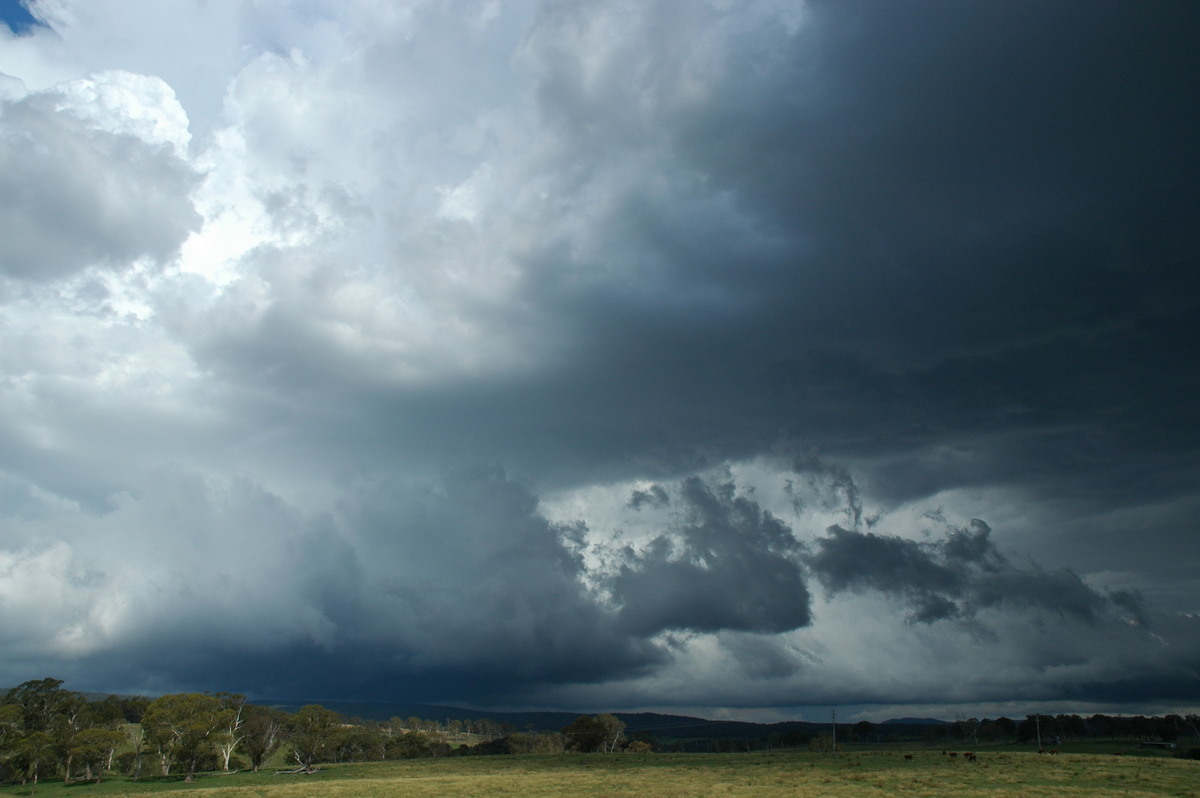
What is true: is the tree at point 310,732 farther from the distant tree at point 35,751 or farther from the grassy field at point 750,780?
the distant tree at point 35,751

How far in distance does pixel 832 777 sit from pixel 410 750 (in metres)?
134

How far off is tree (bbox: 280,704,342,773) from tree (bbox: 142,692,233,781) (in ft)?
61.4

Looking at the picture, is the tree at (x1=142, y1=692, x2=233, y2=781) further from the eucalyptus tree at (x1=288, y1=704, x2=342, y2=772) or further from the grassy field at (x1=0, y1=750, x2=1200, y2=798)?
the eucalyptus tree at (x1=288, y1=704, x2=342, y2=772)

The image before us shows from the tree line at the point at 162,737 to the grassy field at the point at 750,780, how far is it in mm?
6633

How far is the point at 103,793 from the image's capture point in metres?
114

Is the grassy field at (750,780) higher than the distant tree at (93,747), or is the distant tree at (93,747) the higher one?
the grassy field at (750,780)

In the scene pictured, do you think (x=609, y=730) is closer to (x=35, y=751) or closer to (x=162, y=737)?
(x=162, y=737)

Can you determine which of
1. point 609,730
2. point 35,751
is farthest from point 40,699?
point 609,730

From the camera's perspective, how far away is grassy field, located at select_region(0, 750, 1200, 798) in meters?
80.8

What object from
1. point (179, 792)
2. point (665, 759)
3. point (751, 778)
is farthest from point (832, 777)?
point (179, 792)

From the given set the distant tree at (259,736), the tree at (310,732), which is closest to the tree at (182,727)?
the distant tree at (259,736)

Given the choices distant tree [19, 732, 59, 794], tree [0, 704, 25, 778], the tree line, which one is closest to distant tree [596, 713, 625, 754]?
the tree line

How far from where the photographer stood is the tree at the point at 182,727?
457 feet

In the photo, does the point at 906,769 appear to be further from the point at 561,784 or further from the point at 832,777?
the point at 561,784
